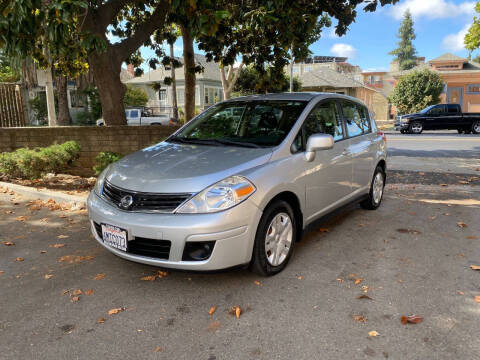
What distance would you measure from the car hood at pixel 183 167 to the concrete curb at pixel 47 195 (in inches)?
95.8

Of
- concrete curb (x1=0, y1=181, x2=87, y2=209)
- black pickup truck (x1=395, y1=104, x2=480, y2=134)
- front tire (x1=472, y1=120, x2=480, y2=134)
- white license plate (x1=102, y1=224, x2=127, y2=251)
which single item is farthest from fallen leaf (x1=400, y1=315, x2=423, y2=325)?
front tire (x1=472, y1=120, x2=480, y2=134)

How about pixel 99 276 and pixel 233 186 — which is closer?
pixel 233 186

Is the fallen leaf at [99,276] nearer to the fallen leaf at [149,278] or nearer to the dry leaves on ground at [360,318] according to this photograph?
the fallen leaf at [149,278]

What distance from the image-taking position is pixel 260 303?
3.16 m

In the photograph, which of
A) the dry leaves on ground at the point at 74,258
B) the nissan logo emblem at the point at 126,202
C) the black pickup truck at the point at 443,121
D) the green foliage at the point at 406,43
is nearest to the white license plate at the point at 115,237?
the nissan logo emblem at the point at 126,202

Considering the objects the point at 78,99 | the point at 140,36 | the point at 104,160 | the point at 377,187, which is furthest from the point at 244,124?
the point at 78,99

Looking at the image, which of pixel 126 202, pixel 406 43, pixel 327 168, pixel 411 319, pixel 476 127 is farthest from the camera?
pixel 406 43

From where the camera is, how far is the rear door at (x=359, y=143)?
496 centimetres

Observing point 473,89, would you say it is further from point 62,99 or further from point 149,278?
point 149,278

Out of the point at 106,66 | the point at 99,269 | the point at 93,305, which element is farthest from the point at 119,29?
the point at 93,305

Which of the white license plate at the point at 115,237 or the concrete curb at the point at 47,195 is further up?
the white license plate at the point at 115,237

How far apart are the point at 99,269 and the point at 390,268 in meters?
2.87

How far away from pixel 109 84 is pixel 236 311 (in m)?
5.85

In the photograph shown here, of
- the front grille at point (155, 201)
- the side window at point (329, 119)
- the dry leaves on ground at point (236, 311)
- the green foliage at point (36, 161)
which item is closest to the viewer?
the dry leaves on ground at point (236, 311)
